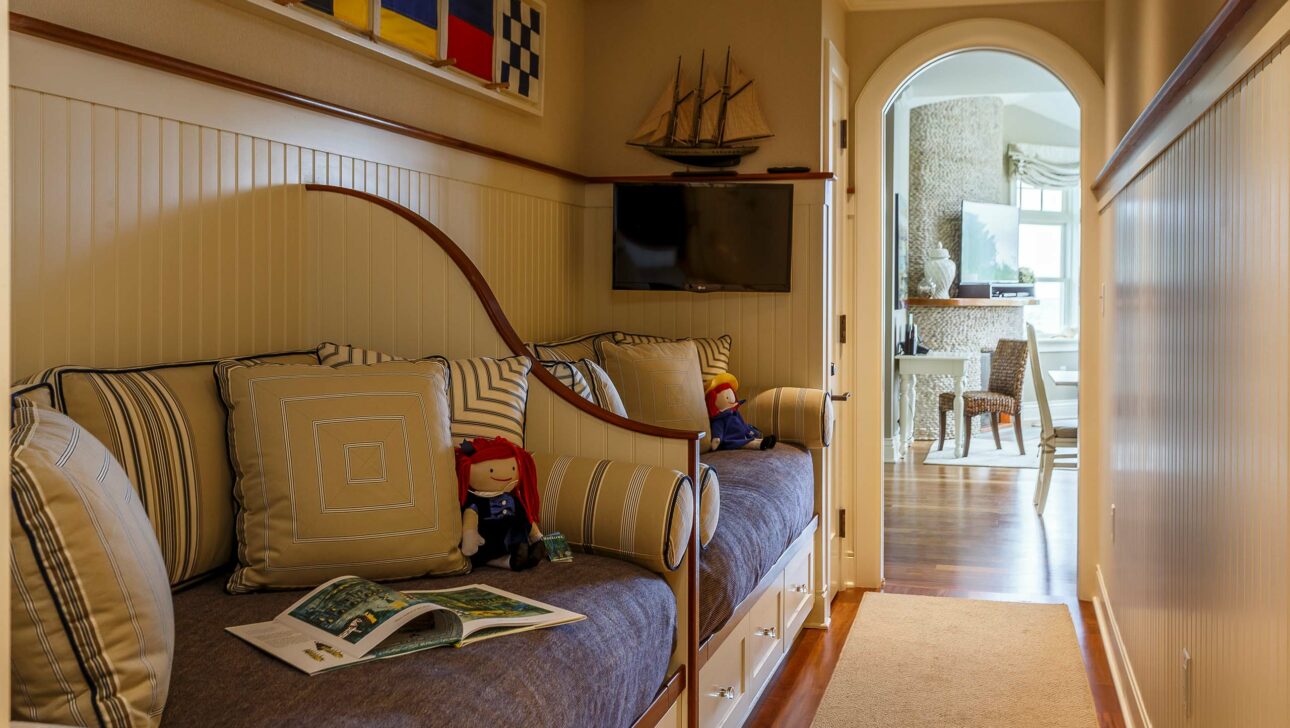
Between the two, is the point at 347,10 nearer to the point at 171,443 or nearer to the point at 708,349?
the point at 171,443

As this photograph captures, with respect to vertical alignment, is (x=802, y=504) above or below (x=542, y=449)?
below

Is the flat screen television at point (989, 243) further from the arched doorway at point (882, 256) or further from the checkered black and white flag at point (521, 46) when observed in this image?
the checkered black and white flag at point (521, 46)

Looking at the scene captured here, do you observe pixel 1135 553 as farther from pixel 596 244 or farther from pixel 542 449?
pixel 596 244

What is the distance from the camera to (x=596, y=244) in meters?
3.90

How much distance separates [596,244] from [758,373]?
77cm

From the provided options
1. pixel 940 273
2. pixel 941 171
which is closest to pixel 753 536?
pixel 940 273

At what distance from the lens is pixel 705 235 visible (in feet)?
12.0

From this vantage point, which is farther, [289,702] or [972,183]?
[972,183]

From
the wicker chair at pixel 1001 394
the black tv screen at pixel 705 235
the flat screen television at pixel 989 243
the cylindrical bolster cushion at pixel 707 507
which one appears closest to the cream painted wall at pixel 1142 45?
the black tv screen at pixel 705 235

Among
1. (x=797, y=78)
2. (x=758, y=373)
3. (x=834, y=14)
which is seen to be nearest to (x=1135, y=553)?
(x=758, y=373)

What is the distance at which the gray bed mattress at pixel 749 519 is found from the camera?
2227mm

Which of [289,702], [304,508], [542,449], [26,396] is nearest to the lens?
[289,702]

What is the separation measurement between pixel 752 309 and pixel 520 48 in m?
1.20

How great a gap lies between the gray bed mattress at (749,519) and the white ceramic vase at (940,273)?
5178 mm
